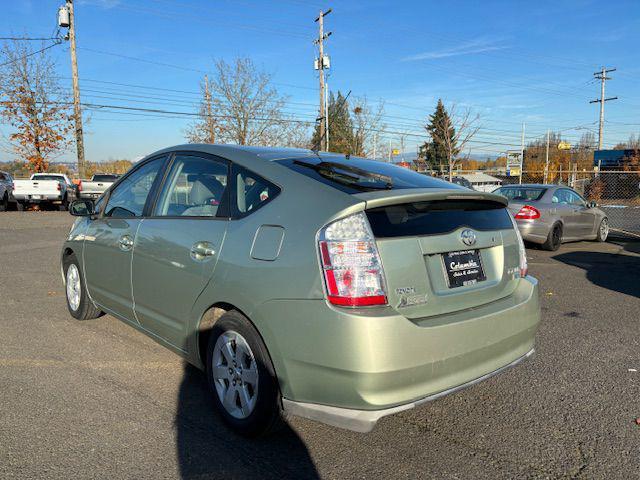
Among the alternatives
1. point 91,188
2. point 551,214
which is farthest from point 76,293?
point 91,188

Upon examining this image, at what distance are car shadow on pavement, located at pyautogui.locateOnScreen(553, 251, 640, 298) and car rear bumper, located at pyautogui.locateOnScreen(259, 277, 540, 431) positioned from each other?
5046mm

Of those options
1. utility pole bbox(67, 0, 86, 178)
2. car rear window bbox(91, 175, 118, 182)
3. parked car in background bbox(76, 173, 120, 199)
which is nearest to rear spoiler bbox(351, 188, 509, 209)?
parked car in background bbox(76, 173, 120, 199)

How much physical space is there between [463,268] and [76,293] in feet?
13.1

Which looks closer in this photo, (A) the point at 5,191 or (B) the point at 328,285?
(B) the point at 328,285

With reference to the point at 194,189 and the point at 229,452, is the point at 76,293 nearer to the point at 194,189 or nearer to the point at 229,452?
the point at 194,189

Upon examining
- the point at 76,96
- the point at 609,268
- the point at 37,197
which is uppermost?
the point at 76,96

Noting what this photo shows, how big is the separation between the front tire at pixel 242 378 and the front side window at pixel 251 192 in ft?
2.02

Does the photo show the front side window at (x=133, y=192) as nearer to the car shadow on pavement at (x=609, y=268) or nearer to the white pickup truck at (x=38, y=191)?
the car shadow on pavement at (x=609, y=268)

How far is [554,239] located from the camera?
10.6 metres

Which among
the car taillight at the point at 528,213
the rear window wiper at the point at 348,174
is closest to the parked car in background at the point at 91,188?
the car taillight at the point at 528,213

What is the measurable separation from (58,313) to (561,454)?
4.93 meters

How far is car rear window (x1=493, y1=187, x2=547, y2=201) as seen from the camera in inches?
421

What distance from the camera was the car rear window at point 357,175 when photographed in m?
2.84

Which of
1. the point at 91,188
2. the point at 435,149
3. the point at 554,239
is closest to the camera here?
the point at 554,239
